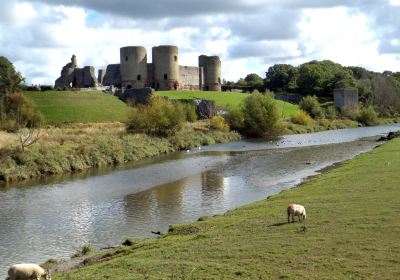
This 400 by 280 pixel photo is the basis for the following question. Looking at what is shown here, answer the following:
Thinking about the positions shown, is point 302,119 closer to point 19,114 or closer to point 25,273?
point 19,114

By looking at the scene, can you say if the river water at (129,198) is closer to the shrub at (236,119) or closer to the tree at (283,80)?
the shrub at (236,119)

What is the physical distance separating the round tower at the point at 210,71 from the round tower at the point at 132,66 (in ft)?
58.3

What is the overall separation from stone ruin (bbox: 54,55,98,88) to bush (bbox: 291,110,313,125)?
34309 millimetres

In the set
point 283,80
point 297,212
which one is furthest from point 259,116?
point 283,80

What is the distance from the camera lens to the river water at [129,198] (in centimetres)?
1895

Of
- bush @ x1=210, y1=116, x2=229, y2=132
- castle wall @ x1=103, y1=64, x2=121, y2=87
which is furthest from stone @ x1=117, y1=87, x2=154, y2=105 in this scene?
bush @ x1=210, y1=116, x2=229, y2=132

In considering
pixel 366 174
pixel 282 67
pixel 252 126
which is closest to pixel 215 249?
pixel 366 174

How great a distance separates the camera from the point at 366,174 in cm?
2467

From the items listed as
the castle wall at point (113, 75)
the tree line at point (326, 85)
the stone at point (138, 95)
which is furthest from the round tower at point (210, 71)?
the stone at point (138, 95)

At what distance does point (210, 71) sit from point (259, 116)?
115 ft

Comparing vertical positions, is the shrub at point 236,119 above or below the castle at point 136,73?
below

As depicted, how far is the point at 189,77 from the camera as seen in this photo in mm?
98250

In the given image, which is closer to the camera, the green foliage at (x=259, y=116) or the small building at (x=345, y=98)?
the green foliage at (x=259, y=116)

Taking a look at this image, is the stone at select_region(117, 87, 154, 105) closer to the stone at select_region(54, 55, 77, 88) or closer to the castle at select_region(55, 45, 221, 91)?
the castle at select_region(55, 45, 221, 91)
